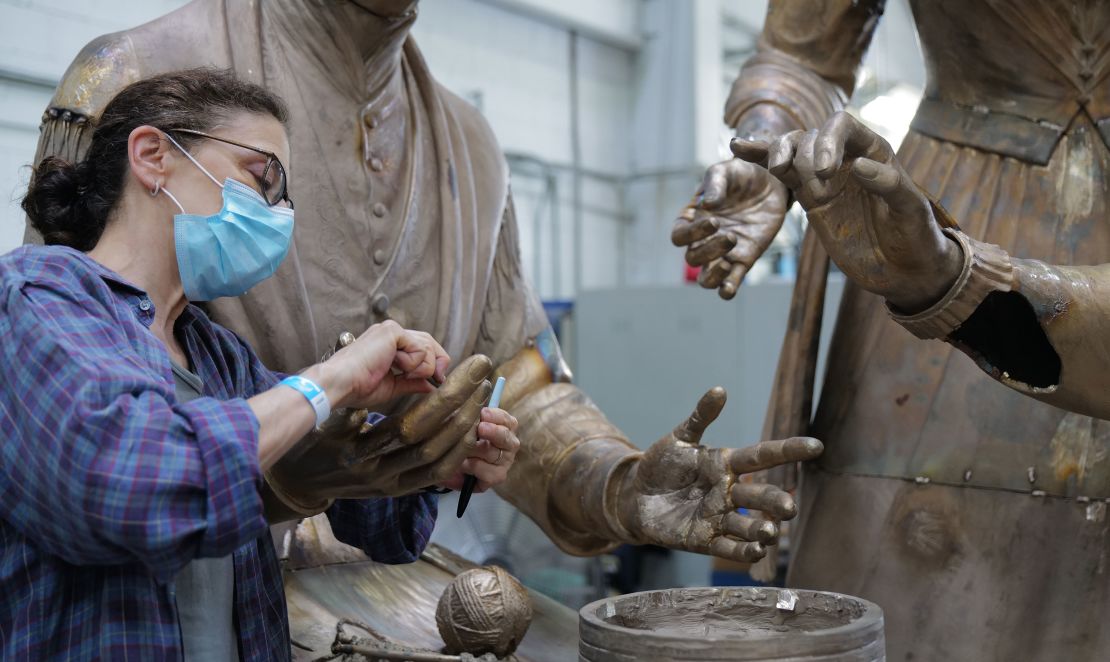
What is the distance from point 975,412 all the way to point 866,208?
54 cm

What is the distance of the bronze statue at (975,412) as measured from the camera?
190cm

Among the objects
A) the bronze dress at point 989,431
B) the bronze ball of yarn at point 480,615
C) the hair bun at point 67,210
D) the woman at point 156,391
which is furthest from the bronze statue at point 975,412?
the hair bun at point 67,210

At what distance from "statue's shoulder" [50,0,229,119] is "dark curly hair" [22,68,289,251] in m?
0.41

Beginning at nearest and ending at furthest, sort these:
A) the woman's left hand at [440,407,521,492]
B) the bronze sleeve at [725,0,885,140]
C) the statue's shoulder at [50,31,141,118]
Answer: the woman's left hand at [440,407,521,492]
the statue's shoulder at [50,31,141,118]
the bronze sleeve at [725,0,885,140]

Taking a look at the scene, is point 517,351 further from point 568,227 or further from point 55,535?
point 568,227

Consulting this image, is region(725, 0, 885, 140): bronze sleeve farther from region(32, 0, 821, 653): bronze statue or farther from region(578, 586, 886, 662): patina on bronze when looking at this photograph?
region(578, 586, 886, 662): patina on bronze

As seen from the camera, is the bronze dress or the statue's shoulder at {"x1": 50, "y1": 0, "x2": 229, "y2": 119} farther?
the statue's shoulder at {"x1": 50, "y1": 0, "x2": 229, "y2": 119}

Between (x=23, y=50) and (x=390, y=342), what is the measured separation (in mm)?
3820

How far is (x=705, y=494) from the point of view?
187 centimetres

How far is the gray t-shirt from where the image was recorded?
153 cm

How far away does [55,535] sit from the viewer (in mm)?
1323

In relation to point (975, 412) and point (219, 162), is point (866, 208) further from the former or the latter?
point (219, 162)

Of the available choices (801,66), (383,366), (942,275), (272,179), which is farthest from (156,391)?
(801,66)

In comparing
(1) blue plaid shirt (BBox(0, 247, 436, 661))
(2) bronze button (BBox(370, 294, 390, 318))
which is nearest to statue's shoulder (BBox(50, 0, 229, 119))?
(2) bronze button (BBox(370, 294, 390, 318))
